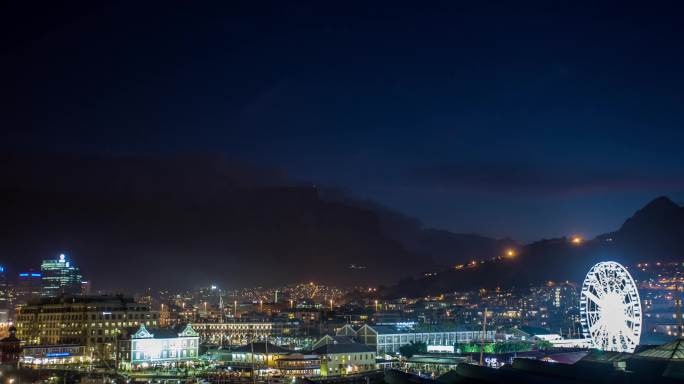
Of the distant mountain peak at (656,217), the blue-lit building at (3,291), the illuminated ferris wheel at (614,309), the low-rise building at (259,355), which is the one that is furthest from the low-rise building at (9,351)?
the distant mountain peak at (656,217)

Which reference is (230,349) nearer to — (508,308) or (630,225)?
(508,308)

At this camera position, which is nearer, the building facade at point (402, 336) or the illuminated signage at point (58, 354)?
the illuminated signage at point (58, 354)

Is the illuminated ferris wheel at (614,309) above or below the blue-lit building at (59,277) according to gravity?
below

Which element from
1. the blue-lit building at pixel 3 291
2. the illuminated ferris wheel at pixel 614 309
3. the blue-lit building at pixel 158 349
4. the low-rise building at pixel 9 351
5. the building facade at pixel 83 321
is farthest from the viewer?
the blue-lit building at pixel 3 291

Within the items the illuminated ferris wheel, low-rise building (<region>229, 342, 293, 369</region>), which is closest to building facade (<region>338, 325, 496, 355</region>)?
low-rise building (<region>229, 342, 293, 369</region>)

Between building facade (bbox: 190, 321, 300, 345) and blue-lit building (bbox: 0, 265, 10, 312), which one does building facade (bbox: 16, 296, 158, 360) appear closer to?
building facade (bbox: 190, 321, 300, 345)

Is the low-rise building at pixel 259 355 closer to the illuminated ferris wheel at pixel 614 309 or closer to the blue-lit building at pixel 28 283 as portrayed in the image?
the illuminated ferris wheel at pixel 614 309

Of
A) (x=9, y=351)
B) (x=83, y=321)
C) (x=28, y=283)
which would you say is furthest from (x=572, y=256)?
(x=9, y=351)
